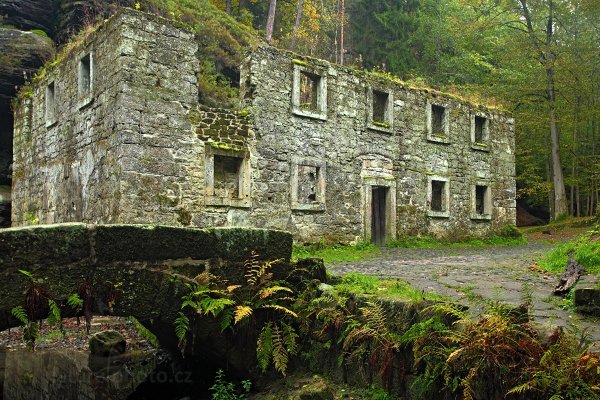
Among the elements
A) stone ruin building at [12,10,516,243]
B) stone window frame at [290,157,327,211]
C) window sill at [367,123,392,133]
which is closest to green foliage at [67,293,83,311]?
stone ruin building at [12,10,516,243]

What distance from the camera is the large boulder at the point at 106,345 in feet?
28.5

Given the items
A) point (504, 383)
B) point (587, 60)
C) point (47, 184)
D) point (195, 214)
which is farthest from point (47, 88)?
point (587, 60)

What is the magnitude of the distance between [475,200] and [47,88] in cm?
1485

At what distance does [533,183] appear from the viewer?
27.3 m

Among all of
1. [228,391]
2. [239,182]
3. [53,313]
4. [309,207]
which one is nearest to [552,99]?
[309,207]

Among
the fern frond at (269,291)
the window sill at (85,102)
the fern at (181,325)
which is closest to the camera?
the fern at (181,325)

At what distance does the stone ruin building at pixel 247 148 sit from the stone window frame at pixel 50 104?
0.14 feet

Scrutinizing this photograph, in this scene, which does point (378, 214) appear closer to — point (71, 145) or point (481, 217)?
point (481, 217)

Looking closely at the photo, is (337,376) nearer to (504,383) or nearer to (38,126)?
(504,383)

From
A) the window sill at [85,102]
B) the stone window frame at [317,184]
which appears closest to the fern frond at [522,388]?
the stone window frame at [317,184]

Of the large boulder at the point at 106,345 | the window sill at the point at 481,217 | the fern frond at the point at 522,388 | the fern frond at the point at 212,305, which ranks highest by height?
the window sill at the point at 481,217

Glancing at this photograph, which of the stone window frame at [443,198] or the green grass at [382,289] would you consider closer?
the green grass at [382,289]

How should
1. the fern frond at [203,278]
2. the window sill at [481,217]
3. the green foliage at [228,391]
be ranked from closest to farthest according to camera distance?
1. the fern frond at [203,278]
2. the green foliage at [228,391]
3. the window sill at [481,217]

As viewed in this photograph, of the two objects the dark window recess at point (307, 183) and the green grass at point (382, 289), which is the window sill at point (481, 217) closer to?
the dark window recess at point (307, 183)
